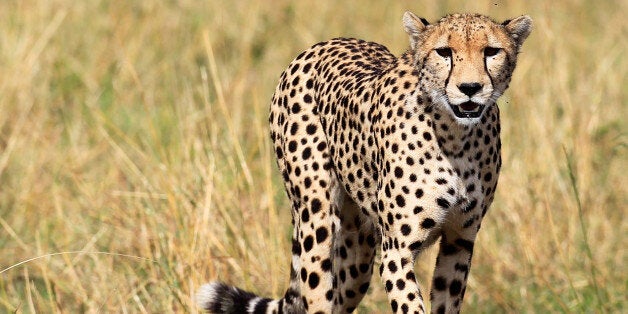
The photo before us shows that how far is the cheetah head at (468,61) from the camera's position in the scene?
346cm

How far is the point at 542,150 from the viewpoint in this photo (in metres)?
5.68

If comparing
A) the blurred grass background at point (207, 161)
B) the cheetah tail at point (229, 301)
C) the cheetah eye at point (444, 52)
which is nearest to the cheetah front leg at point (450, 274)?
the blurred grass background at point (207, 161)

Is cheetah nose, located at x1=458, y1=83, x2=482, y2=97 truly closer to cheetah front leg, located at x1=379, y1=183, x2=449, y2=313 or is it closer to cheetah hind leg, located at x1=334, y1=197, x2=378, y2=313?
cheetah front leg, located at x1=379, y1=183, x2=449, y2=313

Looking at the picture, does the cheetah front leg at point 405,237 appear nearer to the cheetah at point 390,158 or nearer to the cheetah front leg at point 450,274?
the cheetah at point 390,158

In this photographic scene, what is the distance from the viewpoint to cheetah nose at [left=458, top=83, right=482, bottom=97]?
344 cm

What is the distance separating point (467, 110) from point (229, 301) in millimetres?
1150

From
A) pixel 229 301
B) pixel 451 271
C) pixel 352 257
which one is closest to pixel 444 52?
pixel 451 271

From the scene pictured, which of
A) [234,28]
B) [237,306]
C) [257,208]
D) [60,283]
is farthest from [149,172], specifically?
[234,28]

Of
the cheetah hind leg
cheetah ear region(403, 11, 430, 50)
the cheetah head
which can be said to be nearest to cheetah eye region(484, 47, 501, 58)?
the cheetah head

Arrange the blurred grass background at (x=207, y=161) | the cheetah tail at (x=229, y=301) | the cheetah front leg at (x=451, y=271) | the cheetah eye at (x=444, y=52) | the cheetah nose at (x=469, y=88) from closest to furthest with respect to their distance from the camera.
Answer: the cheetah nose at (x=469, y=88)
the cheetah eye at (x=444, y=52)
the cheetah front leg at (x=451, y=271)
the cheetah tail at (x=229, y=301)
the blurred grass background at (x=207, y=161)

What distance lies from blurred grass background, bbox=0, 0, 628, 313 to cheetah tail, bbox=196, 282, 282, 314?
9 centimetres

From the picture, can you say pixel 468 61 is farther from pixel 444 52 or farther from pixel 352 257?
pixel 352 257

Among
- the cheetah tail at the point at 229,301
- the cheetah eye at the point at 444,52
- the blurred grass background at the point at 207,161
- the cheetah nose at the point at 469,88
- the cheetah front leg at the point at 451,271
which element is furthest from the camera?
the blurred grass background at the point at 207,161

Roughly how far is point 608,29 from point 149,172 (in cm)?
370
